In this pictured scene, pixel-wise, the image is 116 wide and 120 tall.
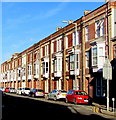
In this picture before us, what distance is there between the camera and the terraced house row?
96.7ft

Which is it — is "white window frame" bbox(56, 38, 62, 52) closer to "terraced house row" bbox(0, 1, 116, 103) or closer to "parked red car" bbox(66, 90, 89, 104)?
"terraced house row" bbox(0, 1, 116, 103)

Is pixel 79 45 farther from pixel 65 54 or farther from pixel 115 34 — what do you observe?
pixel 115 34

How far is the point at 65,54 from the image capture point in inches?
1590

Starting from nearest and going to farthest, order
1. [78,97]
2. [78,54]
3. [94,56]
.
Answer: [78,97], [94,56], [78,54]

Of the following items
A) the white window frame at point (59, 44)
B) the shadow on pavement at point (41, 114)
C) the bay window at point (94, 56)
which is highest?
the white window frame at point (59, 44)

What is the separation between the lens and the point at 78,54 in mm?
35625

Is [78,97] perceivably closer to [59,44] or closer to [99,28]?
[99,28]

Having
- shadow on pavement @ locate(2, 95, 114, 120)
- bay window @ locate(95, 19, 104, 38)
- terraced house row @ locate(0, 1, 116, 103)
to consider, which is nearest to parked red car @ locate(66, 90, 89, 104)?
terraced house row @ locate(0, 1, 116, 103)

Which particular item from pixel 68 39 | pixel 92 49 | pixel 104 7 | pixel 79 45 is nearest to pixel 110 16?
pixel 104 7

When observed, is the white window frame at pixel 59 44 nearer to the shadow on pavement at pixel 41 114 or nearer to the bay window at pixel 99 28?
the bay window at pixel 99 28

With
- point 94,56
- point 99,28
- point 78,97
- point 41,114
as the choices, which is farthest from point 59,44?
point 41,114

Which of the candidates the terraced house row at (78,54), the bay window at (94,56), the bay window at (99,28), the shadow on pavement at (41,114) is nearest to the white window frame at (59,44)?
the terraced house row at (78,54)

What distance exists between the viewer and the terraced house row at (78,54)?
1161 inches

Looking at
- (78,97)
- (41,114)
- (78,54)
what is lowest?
(41,114)
